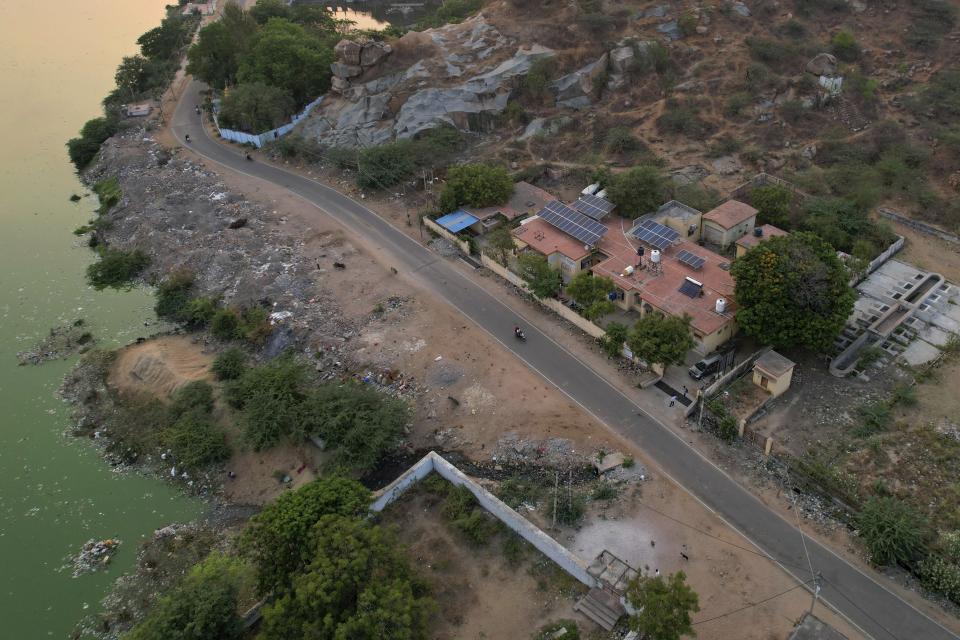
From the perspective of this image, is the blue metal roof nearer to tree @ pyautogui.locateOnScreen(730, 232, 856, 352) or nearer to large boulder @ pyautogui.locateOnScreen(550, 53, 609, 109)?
large boulder @ pyautogui.locateOnScreen(550, 53, 609, 109)

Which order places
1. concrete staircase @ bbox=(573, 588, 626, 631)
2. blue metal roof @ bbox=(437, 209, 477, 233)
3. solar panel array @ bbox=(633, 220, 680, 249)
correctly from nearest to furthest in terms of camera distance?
1. concrete staircase @ bbox=(573, 588, 626, 631)
2. solar panel array @ bbox=(633, 220, 680, 249)
3. blue metal roof @ bbox=(437, 209, 477, 233)

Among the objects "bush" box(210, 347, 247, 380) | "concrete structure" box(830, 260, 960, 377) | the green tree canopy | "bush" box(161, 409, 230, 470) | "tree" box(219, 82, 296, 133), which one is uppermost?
the green tree canopy

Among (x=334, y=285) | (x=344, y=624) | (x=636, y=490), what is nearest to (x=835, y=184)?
(x=636, y=490)

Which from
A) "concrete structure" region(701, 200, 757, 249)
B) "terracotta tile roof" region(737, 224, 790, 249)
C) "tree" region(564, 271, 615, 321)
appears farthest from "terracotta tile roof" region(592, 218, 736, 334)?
"concrete structure" region(701, 200, 757, 249)

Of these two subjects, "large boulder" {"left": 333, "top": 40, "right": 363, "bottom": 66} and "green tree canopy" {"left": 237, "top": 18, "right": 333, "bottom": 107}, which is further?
"green tree canopy" {"left": 237, "top": 18, "right": 333, "bottom": 107}

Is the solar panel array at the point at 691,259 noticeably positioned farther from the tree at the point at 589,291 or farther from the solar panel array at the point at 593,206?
the solar panel array at the point at 593,206

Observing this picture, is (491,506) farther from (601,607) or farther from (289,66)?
(289,66)

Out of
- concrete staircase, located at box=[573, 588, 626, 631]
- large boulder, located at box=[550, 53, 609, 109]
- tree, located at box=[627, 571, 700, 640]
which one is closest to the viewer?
tree, located at box=[627, 571, 700, 640]

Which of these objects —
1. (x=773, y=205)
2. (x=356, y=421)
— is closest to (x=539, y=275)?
(x=356, y=421)

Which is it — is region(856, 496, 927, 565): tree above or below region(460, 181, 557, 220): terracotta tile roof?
below
